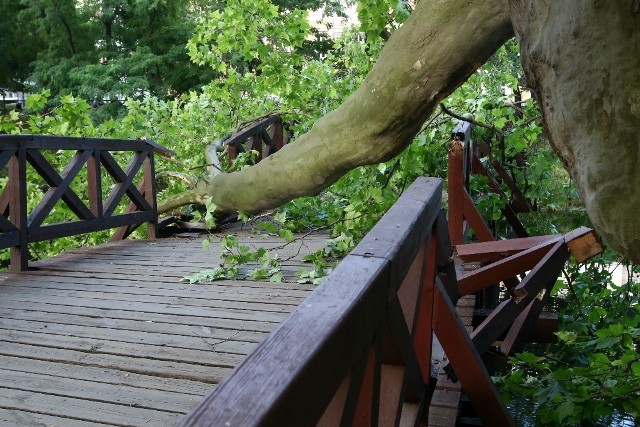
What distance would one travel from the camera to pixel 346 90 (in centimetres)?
856

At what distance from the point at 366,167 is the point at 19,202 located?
2908 mm

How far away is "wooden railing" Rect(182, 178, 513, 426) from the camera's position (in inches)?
36.2

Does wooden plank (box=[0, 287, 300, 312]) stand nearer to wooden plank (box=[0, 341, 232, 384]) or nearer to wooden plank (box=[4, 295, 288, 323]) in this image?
wooden plank (box=[4, 295, 288, 323])

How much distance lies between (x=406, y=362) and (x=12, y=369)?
2276mm

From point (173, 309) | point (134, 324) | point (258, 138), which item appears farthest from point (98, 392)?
point (258, 138)

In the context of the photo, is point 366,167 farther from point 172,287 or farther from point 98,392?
point 98,392

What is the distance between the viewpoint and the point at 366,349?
55.5 inches

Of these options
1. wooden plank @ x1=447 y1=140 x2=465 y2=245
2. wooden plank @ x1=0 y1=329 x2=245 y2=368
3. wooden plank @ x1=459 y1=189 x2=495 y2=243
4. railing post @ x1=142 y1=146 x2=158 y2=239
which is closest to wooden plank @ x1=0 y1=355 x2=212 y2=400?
wooden plank @ x1=0 y1=329 x2=245 y2=368

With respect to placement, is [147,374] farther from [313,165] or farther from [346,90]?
[346,90]

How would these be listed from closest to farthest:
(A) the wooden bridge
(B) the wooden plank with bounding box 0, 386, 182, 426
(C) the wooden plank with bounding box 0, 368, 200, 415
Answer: (A) the wooden bridge
(B) the wooden plank with bounding box 0, 386, 182, 426
(C) the wooden plank with bounding box 0, 368, 200, 415

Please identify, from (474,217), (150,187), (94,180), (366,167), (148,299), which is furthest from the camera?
(150,187)

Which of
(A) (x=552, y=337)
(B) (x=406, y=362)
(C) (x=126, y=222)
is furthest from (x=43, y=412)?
(C) (x=126, y=222)

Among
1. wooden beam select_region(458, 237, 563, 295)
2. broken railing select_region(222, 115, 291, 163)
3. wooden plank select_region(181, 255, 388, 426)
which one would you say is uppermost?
broken railing select_region(222, 115, 291, 163)

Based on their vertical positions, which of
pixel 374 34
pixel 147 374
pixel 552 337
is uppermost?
pixel 374 34
